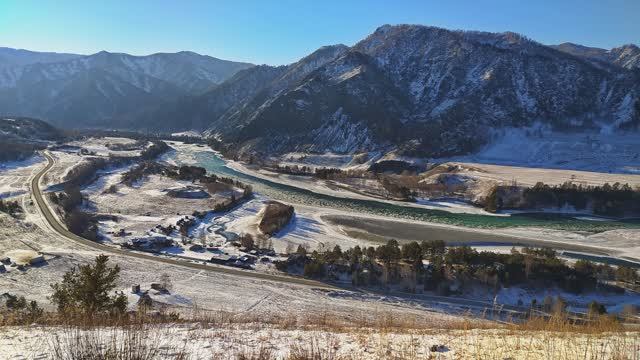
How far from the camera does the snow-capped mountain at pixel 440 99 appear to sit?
123 m

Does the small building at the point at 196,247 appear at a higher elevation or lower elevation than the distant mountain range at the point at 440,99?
lower

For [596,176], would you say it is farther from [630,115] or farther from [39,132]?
[39,132]

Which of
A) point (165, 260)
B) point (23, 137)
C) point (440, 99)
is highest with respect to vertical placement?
point (440, 99)

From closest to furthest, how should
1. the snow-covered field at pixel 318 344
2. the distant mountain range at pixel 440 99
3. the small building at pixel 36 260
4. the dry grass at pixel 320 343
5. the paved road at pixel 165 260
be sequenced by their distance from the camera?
the dry grass at pixel 320 343
the snow-covered field at pixel 318 344
the paved road at pixel 165 260
the small building at pixel 36 260
the distant mountain range at pixel 440 99

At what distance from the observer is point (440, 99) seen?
142125 mm

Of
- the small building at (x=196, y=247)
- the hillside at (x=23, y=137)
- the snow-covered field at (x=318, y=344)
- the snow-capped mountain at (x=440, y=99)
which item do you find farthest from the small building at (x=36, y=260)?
the snow-capped mountain at (x=440, y=99)

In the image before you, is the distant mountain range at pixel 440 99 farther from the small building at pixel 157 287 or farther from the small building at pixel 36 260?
the small building at pixel 36 260

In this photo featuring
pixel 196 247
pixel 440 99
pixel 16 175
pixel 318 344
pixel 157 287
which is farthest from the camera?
pixel 440 99

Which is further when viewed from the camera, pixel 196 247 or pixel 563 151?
pixel 563 151

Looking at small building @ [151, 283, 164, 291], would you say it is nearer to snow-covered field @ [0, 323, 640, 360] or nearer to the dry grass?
the dry grass

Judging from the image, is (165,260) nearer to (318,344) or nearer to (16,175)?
(318,344)

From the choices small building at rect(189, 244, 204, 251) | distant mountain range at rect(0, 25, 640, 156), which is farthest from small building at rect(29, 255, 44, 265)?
distant mountain range at rect(0, 25, 640, 156)

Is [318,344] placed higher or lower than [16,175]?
higher

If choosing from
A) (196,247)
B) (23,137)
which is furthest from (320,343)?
(23,137)
